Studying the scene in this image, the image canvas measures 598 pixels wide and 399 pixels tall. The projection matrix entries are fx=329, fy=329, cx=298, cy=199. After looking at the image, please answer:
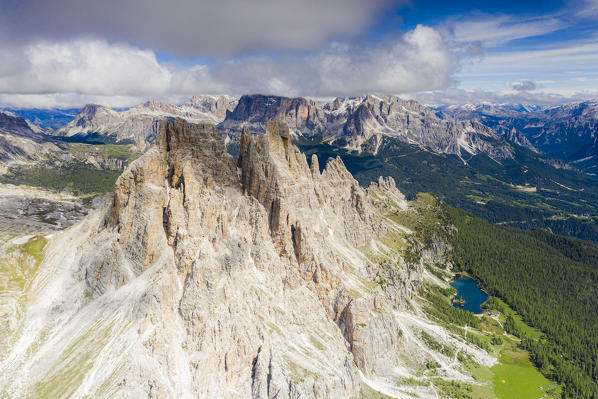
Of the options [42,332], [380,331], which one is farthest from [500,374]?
[42,332]

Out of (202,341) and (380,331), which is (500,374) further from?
(202,341)

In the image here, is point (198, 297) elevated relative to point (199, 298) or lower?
elevated

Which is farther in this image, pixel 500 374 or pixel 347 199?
pixel 347 199
